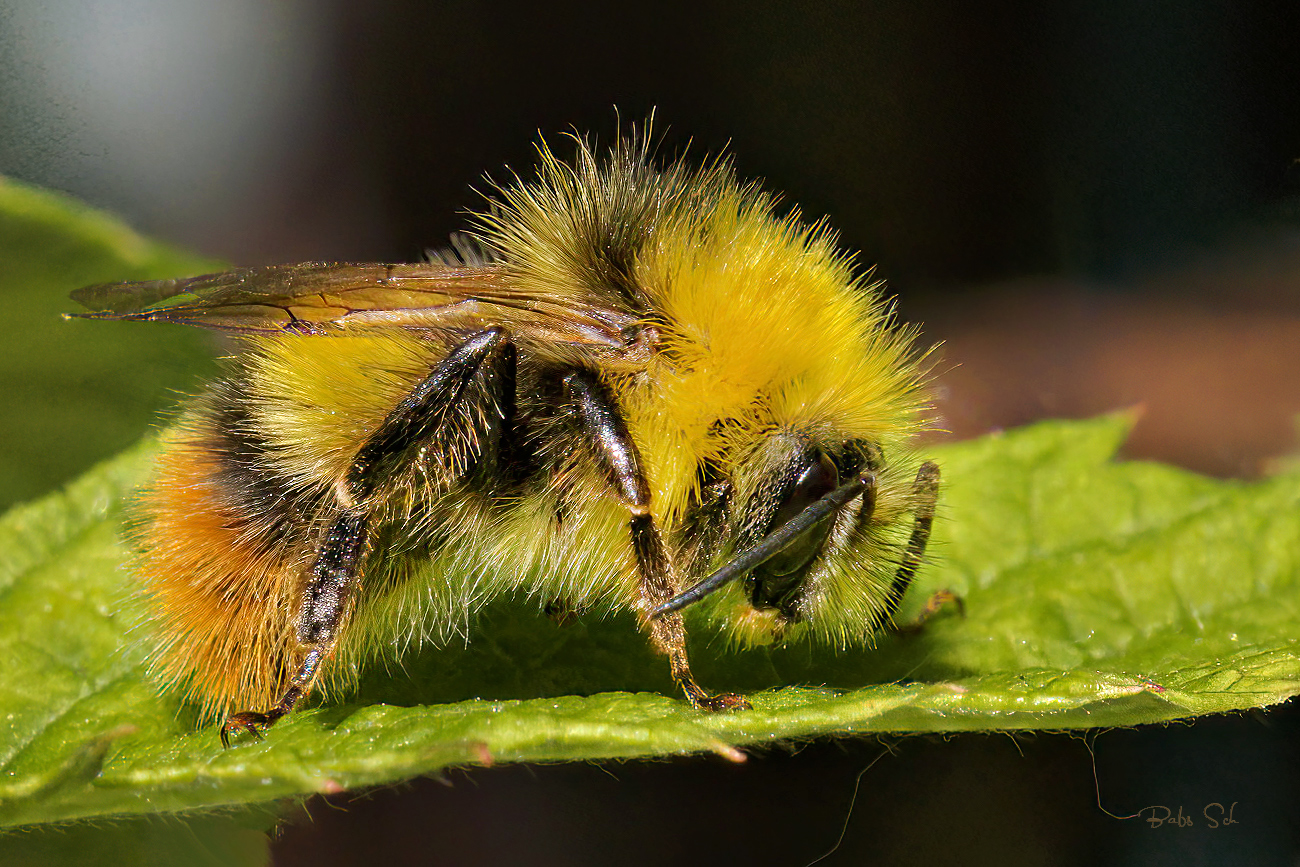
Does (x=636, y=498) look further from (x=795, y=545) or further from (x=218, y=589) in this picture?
(x=218, y=589)

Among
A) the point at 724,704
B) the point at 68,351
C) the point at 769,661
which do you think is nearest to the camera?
the point at 724,704

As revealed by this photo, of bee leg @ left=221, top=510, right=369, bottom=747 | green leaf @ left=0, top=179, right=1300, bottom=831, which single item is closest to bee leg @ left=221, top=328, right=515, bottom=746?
bee leg @ left=221, top=510, right=369, bottom=747

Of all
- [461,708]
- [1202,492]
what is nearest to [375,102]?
[461,708]

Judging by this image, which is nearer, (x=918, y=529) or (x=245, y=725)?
(x=245, y=725)

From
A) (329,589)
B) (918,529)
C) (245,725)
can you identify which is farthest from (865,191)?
(245,725)

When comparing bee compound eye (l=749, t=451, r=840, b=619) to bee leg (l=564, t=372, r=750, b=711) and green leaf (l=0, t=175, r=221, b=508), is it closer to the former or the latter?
bee leg (l=564, t=372, r=750, b=711)

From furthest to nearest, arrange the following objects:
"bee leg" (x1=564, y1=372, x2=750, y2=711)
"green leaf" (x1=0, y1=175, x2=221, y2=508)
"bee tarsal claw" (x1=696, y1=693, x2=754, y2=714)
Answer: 1. "green leaf" (x1=0, y1=175, x2=221, y2=508)
2. "bee leg" (x1=564, y1=372, x2=750, y2=711)
3. "bee tarsal claw" (x1=696, y1=693, x2=754, y2=714)
